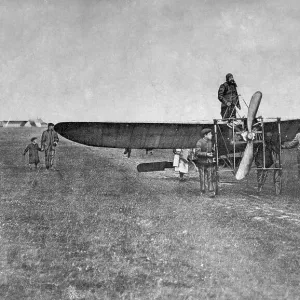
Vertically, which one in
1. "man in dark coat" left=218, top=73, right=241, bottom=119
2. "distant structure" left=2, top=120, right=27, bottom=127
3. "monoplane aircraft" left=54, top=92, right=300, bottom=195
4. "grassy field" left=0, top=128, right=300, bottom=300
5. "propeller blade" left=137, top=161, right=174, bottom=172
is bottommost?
Answer: "grassy field" left=0, top=128, right=300, bottom=300

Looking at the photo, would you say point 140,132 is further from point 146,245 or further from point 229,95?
point 146,245

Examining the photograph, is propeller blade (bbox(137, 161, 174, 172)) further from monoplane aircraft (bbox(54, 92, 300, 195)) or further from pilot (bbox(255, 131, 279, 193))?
pilot (bbox(255, 131, 279, 193))

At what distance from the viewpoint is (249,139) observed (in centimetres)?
1290

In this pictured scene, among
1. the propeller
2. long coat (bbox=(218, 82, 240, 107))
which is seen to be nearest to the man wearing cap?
the propeller

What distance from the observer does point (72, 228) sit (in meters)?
Result: 8.03

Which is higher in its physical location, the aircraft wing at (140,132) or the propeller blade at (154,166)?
the aircraft wing at (140,132)

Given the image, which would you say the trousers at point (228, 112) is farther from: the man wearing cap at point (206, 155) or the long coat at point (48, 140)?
the long coat at point (48, 140)

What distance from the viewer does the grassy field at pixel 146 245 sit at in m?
5.26

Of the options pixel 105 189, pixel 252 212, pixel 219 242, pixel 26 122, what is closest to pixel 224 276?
pixel 219 242

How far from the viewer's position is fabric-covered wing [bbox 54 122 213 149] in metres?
13.2

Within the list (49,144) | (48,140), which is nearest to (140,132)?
(49,144)

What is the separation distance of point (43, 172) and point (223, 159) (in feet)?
26.9

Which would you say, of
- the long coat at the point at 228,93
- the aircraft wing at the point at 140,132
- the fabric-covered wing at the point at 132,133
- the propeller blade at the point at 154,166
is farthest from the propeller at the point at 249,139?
the propeller blade at the point at 154,166

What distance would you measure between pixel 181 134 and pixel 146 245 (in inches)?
297
